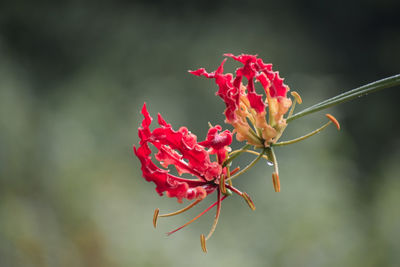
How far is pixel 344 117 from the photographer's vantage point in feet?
13.7

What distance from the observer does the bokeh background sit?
350 centimetres

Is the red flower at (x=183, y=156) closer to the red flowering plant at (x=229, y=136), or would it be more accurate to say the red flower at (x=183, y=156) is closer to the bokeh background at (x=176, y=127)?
the red flowering plant at (x=229, y=136)

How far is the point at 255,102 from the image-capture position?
0.96m

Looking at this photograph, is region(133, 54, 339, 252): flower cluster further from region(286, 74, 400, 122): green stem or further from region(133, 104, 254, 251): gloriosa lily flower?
region(286, 74, 400, 122): green stem

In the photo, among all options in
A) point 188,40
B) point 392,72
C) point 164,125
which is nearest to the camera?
point 164,125

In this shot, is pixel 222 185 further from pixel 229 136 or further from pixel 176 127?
pixel 176 127

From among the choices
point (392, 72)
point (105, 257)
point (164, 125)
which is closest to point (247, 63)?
point (164, 125)

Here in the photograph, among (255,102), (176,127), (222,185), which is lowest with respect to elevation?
(222,185)

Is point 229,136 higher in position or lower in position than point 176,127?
lower

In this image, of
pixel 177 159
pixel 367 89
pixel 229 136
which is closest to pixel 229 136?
pixel 229 136

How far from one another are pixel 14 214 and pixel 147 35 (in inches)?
79.0

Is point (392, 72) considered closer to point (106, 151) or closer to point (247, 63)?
point (106, 151)

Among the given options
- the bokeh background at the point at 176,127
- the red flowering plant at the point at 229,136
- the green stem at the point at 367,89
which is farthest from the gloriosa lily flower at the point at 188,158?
the bokeh background at the point at 176,127

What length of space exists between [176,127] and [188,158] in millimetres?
2905
